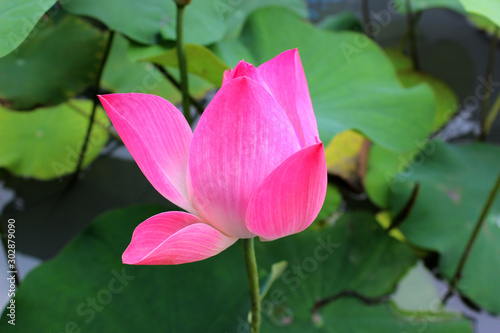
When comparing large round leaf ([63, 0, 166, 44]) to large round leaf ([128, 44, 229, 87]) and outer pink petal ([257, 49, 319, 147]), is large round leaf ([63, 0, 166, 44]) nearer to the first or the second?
large round leaf ([128, 44, 229, 87])

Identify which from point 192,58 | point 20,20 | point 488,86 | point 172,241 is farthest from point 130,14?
point 488,86

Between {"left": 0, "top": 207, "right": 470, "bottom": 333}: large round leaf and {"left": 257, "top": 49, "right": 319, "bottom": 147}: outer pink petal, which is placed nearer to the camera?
{"left": 257, "top": 49, "right": 319, "bottom": 147}: outer pink petal

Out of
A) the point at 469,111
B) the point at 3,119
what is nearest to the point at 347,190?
the point at 469,111

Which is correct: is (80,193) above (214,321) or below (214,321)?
below

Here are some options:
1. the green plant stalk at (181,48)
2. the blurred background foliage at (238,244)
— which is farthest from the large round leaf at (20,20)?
the green plant stalk at (181,48)

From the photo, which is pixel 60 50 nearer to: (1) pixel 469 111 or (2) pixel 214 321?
(2) pixel 214 321

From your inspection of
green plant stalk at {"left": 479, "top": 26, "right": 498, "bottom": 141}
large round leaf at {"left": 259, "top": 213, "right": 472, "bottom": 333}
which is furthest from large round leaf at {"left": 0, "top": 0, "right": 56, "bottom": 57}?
green plant stalk at {"left": 479, "top": 26, "right": 498, "bottom": 141}

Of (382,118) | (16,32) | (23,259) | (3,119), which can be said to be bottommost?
(23,259)

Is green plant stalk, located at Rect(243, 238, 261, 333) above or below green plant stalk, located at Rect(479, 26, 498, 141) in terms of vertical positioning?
above
